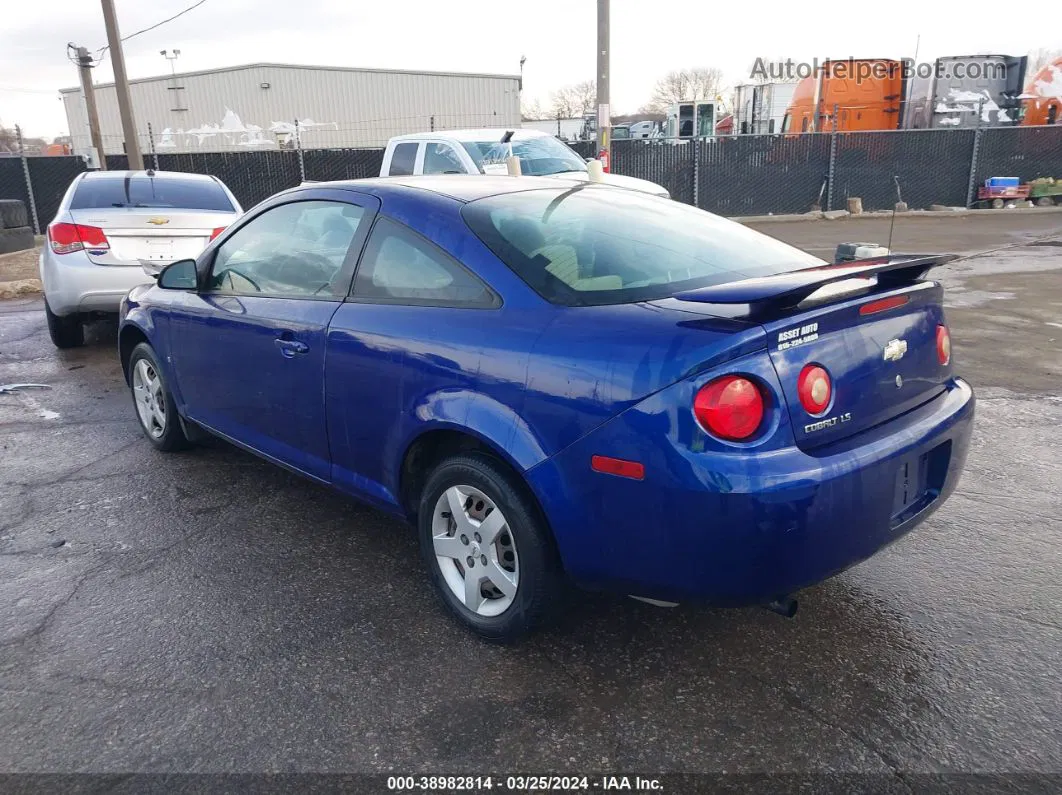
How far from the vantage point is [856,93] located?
22.8 m

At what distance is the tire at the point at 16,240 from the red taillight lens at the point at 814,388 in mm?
15781

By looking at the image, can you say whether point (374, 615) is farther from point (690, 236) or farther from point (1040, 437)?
point (1040, 437)

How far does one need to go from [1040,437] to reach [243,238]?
14.8ft

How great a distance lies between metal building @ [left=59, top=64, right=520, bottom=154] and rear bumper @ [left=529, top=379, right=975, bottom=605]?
1378 inches

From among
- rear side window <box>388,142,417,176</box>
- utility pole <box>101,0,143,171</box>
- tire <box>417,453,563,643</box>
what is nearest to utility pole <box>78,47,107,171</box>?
utility pole <box>101,0,143,171</box>

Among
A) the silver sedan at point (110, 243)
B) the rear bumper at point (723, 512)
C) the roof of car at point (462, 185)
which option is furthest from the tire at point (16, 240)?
the rear bumper at point (723, 512)

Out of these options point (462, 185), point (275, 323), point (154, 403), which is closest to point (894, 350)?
point (462, 185)

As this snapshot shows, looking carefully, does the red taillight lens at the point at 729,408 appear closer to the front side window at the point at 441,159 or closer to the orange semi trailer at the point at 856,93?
the front side window at the point at 441,159

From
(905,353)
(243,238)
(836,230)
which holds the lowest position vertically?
(836,230)

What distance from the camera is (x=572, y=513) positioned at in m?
2.46

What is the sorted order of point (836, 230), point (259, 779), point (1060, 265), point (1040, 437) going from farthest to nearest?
point (836, 230) < point (1060, 265) < point (1040, 437) < point (259, 779)

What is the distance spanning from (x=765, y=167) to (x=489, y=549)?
19075mm

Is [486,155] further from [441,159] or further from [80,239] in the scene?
[80,239]

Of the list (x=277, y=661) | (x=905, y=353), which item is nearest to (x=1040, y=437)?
(x=905, y=353)
